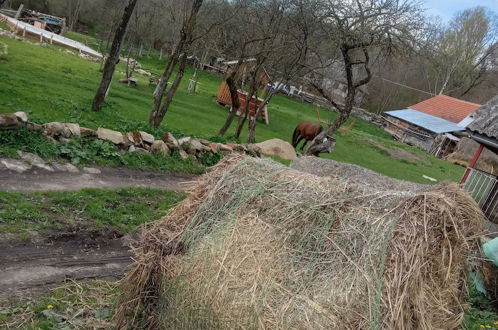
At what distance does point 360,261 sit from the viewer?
393 centimetres

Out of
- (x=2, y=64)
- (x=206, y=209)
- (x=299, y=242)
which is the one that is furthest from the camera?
(x=2, y=64)

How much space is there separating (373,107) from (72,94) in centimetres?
4449

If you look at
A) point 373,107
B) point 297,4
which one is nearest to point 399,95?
point 373,107

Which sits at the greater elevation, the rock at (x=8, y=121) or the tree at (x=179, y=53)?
the tree at (x=179, y=53)

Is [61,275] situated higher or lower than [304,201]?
lower

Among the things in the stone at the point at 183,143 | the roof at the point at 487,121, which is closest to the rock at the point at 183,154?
the stone at the point at 183,143

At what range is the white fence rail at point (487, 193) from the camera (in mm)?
12906

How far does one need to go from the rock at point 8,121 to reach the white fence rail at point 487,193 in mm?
11716

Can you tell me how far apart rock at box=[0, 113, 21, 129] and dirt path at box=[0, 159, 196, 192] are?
1.25 metres

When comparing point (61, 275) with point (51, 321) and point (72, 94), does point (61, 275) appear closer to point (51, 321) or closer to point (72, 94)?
point (51, 321)

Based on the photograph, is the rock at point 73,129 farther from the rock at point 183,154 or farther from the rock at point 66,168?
the rock at point 183,154

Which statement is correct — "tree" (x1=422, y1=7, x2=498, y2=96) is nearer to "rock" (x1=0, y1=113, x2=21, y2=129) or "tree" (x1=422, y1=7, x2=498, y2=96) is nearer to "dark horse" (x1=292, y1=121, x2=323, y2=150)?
"dark horse" (x1=292, y1=121, x2=323, y2=150)

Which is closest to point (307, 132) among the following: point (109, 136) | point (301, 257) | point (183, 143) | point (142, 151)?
point (183, 143)

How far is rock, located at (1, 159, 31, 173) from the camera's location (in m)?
8.77
